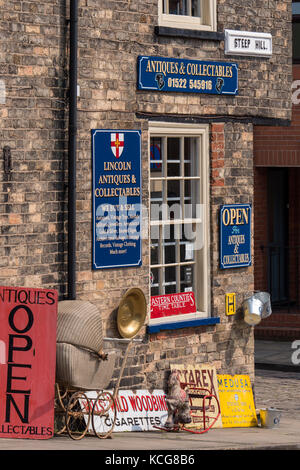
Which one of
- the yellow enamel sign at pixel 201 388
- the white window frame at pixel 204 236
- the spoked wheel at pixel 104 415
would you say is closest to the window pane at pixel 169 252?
the white window frame at pixel 204 236

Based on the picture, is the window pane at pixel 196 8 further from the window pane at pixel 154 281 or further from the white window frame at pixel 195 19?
the window pane at pixel 154 281

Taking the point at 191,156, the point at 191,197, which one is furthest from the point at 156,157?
the point at 191,197

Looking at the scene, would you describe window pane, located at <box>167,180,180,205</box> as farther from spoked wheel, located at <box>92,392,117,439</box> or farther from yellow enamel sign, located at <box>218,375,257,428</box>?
spoked wheel, located at <box>92,392,117,439</box>

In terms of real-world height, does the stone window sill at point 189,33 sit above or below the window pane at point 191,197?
above

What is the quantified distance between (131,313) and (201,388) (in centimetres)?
127

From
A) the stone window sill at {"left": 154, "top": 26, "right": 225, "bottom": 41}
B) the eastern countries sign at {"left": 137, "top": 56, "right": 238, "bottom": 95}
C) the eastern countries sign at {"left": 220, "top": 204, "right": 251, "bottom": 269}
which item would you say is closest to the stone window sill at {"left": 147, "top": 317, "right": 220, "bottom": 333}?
the eastern countries sign at {"left": 220, "top": 204, "right": 251, "bottom": 269}

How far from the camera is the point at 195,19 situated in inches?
550

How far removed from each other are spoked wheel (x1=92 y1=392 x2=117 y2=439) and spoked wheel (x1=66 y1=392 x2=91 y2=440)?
0.10 m

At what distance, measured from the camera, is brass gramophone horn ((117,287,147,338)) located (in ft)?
42.6

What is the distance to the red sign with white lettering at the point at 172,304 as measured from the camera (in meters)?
13.6

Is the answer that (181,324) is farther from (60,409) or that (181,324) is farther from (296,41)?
(296,41)

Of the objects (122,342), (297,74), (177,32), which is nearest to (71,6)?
(177,32)

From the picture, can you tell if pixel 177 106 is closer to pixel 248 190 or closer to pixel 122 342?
pixel 248 190

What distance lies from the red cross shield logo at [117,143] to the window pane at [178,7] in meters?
1.77
